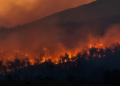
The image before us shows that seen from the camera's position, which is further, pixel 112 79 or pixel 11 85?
pixel 112 79

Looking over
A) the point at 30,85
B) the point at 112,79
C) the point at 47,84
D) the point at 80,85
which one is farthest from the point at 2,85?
the point at 112,79

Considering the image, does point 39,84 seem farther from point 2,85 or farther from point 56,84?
point 2,85

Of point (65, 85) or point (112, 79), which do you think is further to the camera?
point (112, 79)

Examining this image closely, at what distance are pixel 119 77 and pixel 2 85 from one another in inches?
5291

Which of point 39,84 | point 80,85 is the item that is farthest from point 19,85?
point 80,85

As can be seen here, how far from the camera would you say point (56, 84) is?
7606 centimetres

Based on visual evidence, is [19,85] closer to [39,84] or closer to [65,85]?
[39,84]

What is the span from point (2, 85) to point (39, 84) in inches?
548

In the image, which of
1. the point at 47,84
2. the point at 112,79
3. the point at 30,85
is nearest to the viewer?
the point at 30,85

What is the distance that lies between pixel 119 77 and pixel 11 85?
432ft

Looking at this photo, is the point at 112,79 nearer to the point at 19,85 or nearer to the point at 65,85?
the point at 65,85

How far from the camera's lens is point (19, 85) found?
7175 centimetres

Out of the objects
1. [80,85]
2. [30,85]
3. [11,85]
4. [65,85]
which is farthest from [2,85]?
[80,85]

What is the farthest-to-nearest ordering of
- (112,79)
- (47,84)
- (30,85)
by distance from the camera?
(112,79)
(47,84)
(30,85)
